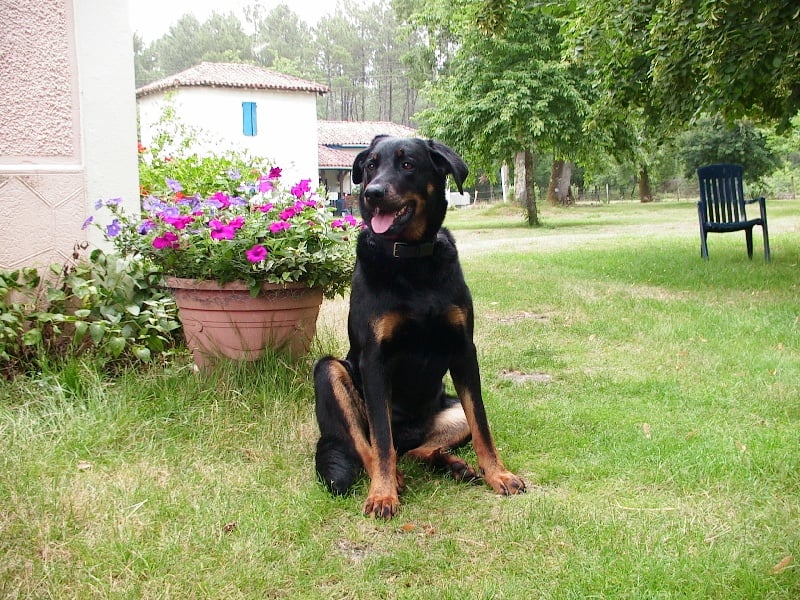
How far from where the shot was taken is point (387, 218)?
118 inches

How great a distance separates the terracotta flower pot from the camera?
3.88 m

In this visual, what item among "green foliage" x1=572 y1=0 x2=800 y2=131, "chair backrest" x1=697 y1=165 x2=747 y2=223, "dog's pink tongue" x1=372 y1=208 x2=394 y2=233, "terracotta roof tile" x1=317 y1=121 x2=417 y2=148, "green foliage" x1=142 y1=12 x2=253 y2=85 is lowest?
"dog's pink tongue" x1=372 y1=208 x2=394 y2=233

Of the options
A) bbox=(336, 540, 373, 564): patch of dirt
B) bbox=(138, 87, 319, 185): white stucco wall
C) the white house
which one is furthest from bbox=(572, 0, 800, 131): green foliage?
bbox=(138, 87, 319, 185): white stucco wall

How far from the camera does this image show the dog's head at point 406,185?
297cm

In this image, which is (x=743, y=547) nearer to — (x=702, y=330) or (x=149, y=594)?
(x=149, y=594)

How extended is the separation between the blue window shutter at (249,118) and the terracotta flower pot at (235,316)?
34.0m

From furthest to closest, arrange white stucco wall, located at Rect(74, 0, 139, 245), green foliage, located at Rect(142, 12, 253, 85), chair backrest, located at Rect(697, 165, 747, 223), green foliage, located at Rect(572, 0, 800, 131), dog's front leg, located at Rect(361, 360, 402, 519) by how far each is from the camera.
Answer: green foliage, located at Rect(142, 12, 253, 85), chair backrest, located at Rect(697, 165, 747, 223), green foliage, located at Rect(572, 0, 800, 131), white stucco wall, located at Rect(74, 0, 139, 245), dog's front leg, located at Rect(361, 360, 402, 519)

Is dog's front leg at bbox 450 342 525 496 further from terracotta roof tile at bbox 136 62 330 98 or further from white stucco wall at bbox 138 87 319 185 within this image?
terracotta roof tile at bbox 136 62 330 98

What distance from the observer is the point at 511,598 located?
2.21 meters

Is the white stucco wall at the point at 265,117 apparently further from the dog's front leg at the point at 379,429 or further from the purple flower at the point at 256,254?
the dog's front leg at the point at 379,429

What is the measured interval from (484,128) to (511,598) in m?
19.5

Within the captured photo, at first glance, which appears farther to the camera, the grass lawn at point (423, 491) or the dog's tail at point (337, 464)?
the dog's tail at point (337, 464)

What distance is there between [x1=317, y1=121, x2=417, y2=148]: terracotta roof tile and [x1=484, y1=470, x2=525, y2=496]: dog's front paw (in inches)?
1801

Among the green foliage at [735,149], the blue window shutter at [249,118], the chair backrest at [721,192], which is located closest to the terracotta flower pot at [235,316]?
the chair backrest at [721,192]
